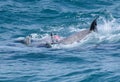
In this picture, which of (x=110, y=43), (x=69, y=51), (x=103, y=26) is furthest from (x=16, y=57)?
(x=103, y=26)

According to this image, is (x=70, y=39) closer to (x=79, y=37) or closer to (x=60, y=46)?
(x=79, y=37)

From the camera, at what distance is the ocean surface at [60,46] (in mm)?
12875

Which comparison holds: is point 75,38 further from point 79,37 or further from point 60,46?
point 60,46

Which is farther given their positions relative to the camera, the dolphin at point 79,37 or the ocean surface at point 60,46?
the dolphin at point 79,37

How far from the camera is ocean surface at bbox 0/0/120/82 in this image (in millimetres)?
12875

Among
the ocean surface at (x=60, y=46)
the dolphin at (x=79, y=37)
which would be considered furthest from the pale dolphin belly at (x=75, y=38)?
the ocean surface at (x=60, y=46)

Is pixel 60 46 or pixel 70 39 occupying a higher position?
pixel 70 39

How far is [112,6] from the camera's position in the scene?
991 inches

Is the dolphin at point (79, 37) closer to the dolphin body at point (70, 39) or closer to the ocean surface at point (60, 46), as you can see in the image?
the dolphin body at point (70, 39)

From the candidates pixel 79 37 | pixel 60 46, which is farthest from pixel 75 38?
pixel 60 46

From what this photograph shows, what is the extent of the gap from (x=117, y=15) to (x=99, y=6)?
226 centimetres

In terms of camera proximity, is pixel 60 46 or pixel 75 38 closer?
pixel 60 46

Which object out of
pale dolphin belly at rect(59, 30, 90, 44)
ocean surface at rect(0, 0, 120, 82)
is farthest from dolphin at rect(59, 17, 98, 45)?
ocean surface at rect(0, 0, 120, 82)

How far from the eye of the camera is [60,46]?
17.1 m
